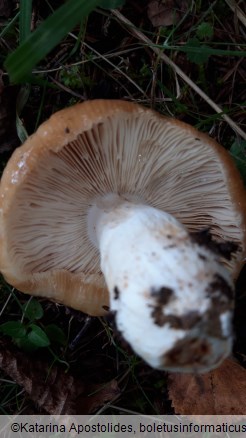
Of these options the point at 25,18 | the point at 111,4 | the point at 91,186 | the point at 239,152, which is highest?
the point at 25,18

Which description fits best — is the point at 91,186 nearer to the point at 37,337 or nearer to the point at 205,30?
the point at 37,337

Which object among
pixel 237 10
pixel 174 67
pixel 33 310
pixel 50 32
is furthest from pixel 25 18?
pixel 33 310

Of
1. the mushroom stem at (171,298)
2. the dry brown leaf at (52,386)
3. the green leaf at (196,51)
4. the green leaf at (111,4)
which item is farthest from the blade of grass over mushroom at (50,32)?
the dry brown leaf at (52,386)

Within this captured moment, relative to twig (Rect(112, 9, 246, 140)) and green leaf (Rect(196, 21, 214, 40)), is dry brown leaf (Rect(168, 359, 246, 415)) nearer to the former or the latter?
twig (Rect(112, 9, 246, 140))

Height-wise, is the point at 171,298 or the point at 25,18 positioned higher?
the point at 25,18

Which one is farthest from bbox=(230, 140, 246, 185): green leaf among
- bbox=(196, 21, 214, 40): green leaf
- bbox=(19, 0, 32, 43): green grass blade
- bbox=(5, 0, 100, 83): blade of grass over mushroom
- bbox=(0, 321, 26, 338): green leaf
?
bbox=(0, 321, 26, 338): green leaf

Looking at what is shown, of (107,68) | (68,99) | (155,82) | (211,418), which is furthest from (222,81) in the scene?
(211,418)

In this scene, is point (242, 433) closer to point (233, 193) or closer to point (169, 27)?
point (233, 193)
